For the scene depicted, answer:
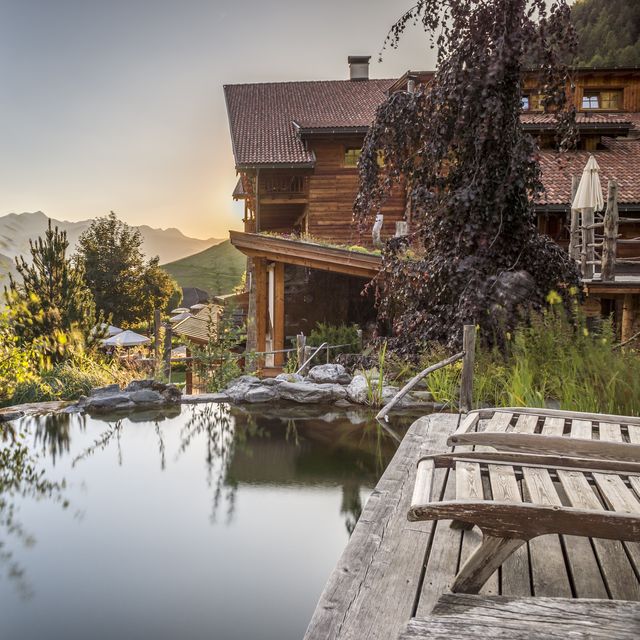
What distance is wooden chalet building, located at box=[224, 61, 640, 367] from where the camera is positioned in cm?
1253

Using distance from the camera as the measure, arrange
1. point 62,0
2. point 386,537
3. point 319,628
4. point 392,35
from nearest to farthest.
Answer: point 319,628 < point 386,537 < point 392,35 < point 62,0

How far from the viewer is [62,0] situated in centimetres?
1878

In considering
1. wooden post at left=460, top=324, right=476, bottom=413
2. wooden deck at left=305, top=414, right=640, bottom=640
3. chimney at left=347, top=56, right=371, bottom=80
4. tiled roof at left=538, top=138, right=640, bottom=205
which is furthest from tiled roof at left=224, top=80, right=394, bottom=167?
wooden deck at left=305, top=414, right=640, bottom=640

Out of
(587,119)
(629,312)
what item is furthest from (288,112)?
(629,312)

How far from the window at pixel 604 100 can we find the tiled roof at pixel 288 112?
6.62 m

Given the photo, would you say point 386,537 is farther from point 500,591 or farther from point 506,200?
point 506,200

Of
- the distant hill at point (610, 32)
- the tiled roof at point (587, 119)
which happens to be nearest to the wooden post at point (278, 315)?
the tiled roof at point (587, 119)

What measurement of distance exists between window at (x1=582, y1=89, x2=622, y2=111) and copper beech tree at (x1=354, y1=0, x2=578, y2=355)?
1480cm

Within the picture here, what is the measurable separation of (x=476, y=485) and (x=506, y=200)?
18.2 feet

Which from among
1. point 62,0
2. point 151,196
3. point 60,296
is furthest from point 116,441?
point 151,196

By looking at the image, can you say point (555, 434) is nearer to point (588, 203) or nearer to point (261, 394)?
point (261, 394)

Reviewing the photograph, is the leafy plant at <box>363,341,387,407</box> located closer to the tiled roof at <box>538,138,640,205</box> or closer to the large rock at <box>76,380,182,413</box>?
the large rock at <box>76,380,182,413</box>

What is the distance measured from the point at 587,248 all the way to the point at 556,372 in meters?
5.08

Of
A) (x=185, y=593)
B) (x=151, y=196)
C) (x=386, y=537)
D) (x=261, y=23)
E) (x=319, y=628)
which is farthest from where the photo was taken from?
(x=151, y=196)
